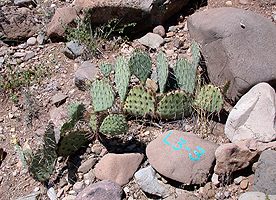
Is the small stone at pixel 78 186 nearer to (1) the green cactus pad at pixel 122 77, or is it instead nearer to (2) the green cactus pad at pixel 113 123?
(2) the green cactus pad at pixel 113 123

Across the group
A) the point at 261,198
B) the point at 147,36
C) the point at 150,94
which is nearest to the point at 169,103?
the point at 150,94

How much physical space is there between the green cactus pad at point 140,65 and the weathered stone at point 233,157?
154 centimetres

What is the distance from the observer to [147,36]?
4.78 m

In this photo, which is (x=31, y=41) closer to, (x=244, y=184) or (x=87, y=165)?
(x=87, y=165)

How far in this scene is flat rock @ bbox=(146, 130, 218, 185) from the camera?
285 cm

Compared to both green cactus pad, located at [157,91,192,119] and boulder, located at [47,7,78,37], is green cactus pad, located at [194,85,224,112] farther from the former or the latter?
boulder, located at [47,7,78,37]

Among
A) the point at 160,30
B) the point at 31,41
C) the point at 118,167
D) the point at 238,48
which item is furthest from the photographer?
the point at 31,41

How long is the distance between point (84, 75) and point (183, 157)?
191cm

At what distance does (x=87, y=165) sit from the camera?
3.22m


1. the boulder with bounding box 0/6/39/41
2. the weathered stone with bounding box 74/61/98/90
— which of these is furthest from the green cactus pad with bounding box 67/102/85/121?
the boulder with bounding box 0/6/39/41

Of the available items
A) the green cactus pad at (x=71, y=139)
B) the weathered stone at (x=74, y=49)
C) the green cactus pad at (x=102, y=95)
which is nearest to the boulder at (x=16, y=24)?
the weathered stone at (x=74, y=49)

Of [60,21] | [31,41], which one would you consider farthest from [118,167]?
[31,41]

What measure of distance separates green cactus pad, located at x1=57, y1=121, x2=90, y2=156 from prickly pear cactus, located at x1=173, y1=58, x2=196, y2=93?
1327 millimetres

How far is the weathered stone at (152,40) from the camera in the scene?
4641 millimetres
